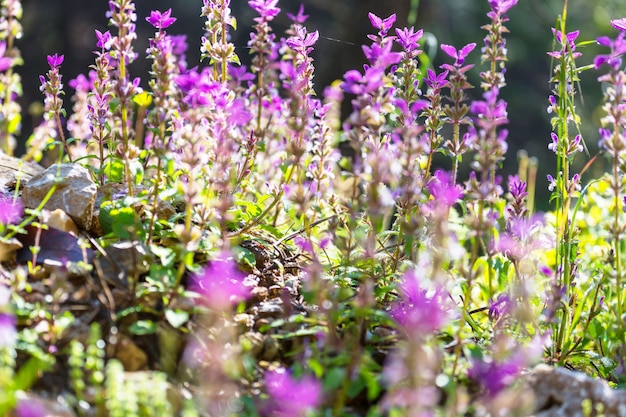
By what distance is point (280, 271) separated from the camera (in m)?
2.65

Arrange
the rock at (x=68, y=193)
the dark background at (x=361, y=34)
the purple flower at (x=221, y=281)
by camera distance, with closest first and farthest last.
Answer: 1. the purple flower at (x=221, y=281)
2. the rock at (x=68, y=193)
3. the dark background at (x=361, y=34)

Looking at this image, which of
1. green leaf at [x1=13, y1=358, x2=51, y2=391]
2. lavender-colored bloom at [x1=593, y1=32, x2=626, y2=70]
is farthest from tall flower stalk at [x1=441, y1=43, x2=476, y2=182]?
green leaf at [x1=13, y1=358, x2=51, y2=391]

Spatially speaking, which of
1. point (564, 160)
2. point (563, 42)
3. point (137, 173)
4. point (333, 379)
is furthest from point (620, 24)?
point (137, 173)

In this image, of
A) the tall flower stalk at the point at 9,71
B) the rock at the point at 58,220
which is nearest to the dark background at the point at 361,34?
the tall flower stalk at the point at 9,71

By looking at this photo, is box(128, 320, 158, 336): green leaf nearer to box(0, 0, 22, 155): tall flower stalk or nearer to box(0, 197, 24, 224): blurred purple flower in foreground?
box(0, 197, 24, 224): blurred purple flower in foreground

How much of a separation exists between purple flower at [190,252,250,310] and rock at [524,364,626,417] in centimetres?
87

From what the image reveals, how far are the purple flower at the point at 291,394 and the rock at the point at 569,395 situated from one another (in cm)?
61

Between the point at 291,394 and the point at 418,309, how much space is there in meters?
0.43

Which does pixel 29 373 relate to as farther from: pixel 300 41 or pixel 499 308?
pixel 499 308

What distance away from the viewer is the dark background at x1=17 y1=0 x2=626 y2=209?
8.23m

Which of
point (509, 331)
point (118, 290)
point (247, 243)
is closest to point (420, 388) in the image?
point (509, 331)

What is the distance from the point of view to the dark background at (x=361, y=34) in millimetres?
8228

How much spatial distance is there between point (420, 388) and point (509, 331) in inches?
32.9

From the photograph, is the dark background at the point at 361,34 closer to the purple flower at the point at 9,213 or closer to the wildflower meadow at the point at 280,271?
the wildflower meadow at the point at 280,271
